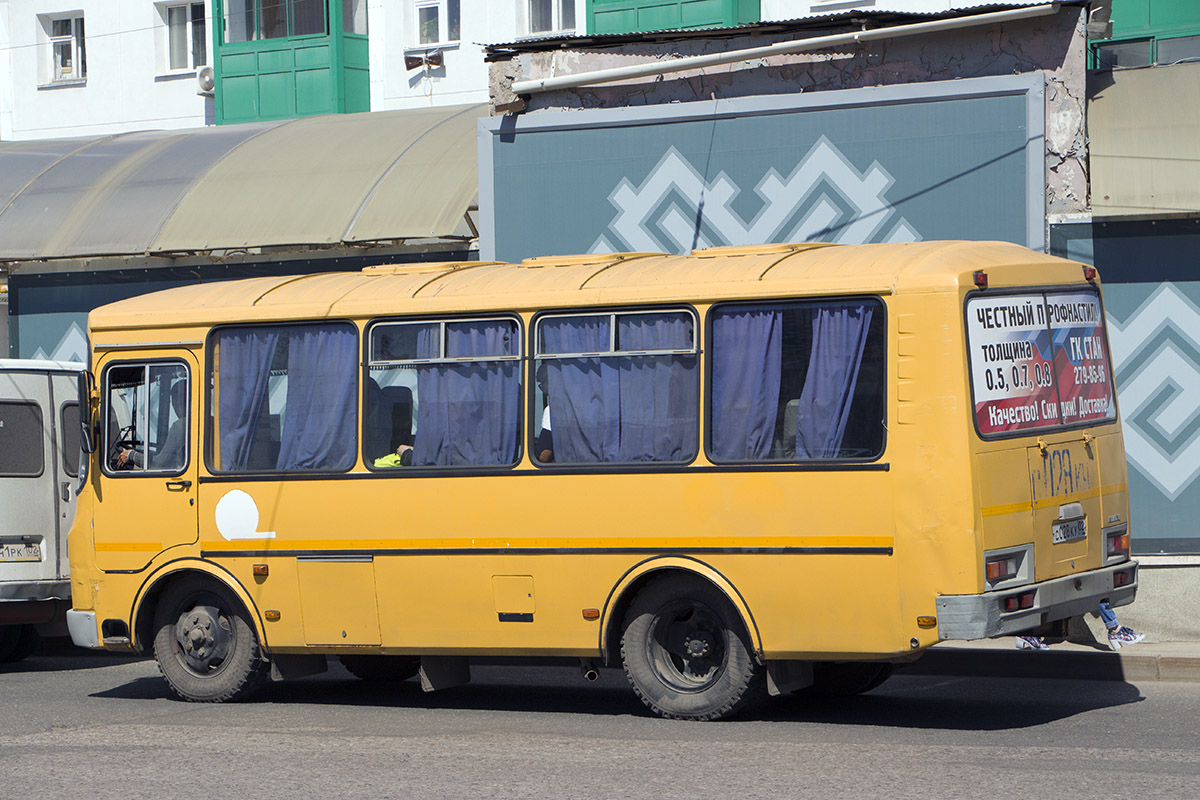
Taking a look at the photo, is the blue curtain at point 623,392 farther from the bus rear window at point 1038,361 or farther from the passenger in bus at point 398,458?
the bus rear window at point 1038,361

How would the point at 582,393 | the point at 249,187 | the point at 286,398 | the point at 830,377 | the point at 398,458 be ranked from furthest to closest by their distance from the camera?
1. the point at 249,187
2. the point at 286,398
3. the point at 398,458
4. the point at 582,393
5. the point at 830,377

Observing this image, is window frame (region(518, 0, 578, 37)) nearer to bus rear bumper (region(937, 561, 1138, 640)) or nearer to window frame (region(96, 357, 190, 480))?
window frame (region(96, 357, 190, 480))

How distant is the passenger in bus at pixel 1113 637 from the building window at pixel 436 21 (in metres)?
18.7

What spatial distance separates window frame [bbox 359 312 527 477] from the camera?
32.8 feet

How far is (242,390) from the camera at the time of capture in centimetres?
1077

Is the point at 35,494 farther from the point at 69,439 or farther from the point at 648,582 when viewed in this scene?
the point at 648,582

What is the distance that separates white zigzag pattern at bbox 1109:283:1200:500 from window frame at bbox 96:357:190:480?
7.45 m

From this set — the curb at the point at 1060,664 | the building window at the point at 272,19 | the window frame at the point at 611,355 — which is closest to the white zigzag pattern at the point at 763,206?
the curb at the point at 1060,664

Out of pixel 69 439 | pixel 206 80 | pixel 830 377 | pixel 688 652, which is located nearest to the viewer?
pixel 830 377

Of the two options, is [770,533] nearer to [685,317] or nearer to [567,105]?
[685,317]

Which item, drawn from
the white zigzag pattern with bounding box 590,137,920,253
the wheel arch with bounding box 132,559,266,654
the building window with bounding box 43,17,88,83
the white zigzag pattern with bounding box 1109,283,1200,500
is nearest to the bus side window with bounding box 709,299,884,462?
the wheel arch with bounding box 132,559,266,654

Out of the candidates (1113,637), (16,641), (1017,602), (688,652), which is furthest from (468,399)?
(16,641)

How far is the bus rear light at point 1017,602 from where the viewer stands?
8672mm

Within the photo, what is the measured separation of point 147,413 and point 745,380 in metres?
4.19
